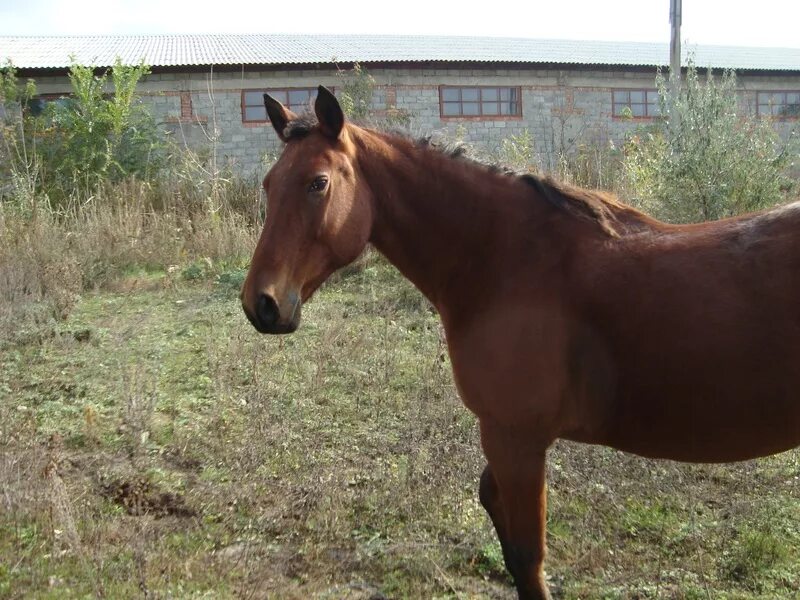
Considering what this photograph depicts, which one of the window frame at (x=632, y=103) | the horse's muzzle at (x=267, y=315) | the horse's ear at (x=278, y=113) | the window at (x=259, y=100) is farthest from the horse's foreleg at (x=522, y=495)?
the window frame at (x=632, y=103)

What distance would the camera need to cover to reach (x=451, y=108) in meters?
19.0

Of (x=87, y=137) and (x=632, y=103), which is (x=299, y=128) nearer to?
(x=87, y=137)

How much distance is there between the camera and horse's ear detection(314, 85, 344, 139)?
8.99 ft

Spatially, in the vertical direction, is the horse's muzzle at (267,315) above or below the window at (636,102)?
below

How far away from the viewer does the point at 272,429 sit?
474 centimetres

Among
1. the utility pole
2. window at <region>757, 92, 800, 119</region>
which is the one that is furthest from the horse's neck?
window at <region>757, 92, 800, 119</region>

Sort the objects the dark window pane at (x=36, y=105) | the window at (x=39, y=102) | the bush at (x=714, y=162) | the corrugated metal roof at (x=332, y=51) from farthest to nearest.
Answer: the corrugated metal roof at (x=332, y=51) < the dark window pane at (x=36, y=105) < the window at (x=39, y=102) < the bush at (x=714, y=162)

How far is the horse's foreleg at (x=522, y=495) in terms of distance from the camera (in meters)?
2.68

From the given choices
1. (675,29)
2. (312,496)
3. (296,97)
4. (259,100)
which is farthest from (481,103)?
(312,496)

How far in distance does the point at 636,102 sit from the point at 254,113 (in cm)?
1123

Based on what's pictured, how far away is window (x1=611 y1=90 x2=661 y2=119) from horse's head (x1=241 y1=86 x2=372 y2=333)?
19.0 meters

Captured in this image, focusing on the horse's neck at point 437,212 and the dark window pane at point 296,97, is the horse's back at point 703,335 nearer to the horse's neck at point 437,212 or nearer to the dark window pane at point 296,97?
the horse's neck at point 437,212

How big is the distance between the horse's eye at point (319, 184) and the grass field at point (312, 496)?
6.15 ft

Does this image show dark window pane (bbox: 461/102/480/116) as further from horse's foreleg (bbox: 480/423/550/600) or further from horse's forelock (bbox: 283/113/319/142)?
horse's foreleg (bbox: 480/423/550/600)
